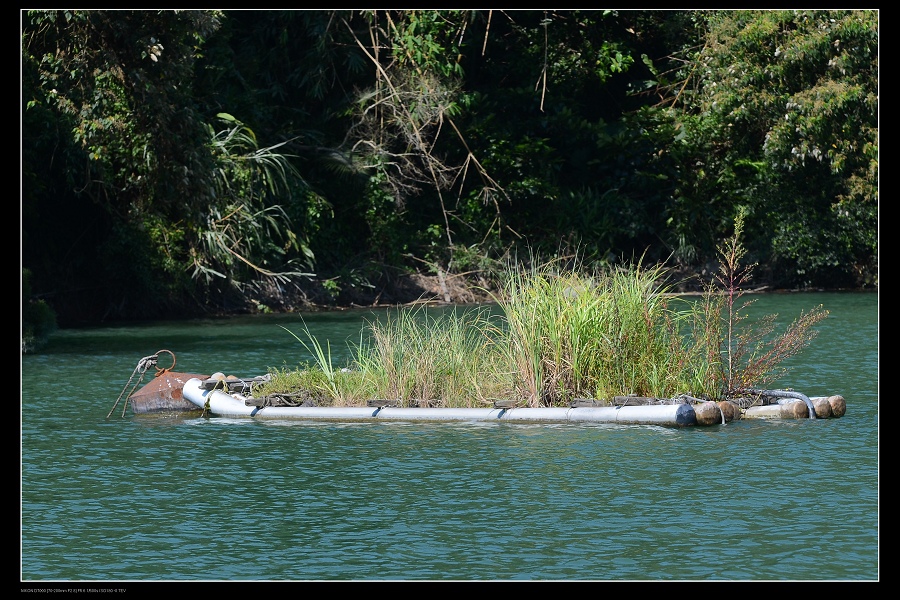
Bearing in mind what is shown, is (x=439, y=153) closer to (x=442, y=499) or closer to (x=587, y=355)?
(x=587, y=355)

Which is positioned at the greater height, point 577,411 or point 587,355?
point 587,355

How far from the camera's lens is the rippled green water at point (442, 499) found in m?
7.62

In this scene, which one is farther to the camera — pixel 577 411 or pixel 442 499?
pixel 577 411

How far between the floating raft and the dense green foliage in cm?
976

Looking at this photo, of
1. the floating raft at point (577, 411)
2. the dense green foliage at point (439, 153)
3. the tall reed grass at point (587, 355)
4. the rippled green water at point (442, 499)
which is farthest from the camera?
the dense green foliage at point (439, 153)

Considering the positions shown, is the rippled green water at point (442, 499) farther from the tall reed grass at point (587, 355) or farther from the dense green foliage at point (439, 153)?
the dense green foliage at point (439, 153)

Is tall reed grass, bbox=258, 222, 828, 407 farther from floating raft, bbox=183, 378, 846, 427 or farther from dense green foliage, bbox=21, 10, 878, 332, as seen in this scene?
dense green foliage, bbox=21, 10, 878, 332

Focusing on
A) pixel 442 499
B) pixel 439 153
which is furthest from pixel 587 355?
pixel 439 153

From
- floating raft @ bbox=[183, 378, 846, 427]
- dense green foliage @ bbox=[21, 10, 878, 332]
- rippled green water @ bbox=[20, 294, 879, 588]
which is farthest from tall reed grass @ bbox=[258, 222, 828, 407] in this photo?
dense green foliage @ bbox=[21, 10, 878, 332]

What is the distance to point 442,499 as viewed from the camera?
30.4 ft

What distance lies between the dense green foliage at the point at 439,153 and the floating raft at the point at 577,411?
976 centimetres

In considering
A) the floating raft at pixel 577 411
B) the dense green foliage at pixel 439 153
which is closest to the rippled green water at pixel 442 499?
the floating raft at pixel 577 411

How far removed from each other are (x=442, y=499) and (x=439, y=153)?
2074 cm
